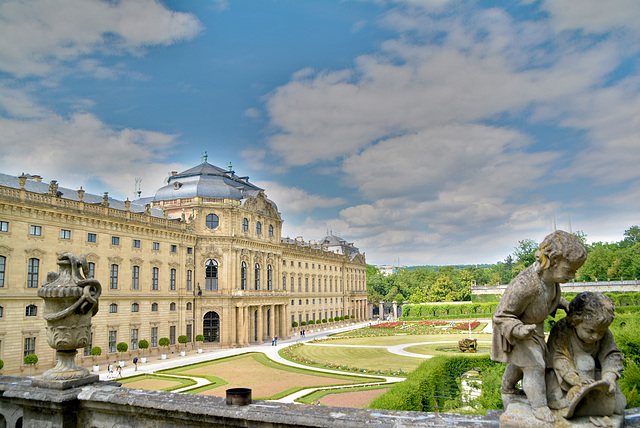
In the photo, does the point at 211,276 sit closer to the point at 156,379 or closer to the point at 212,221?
the point at 212,221

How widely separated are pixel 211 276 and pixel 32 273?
69.0ft

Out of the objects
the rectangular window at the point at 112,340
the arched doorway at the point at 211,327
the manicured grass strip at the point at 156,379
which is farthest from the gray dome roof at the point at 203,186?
the manicured grass strip at the point at 156,379

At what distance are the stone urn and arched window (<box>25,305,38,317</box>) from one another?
110 ft

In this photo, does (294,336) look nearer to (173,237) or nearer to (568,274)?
(173,237)

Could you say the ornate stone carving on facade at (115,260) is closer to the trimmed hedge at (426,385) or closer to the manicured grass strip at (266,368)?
the manicured grass strip at (266,368)

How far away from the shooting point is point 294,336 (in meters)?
67.2

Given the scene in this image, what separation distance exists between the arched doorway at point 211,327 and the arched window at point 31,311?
19959mm

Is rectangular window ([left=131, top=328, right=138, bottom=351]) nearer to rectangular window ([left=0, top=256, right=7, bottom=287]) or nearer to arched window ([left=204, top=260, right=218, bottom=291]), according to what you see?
arched window ([left=204, top=260, right=218, bottom=291])

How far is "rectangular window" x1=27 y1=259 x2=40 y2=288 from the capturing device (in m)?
35.2

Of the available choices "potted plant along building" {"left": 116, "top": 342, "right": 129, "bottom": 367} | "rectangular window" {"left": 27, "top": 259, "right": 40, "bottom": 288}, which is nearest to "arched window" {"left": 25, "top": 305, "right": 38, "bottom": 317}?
"rectangular window" {"left": 27, "top": 259, "right": 40, "bottom": 288}

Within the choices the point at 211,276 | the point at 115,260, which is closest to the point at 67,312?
the point at 115,260

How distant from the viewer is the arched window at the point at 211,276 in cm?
5322

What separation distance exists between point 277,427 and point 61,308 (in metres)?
4.41

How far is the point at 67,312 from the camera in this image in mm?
7305
